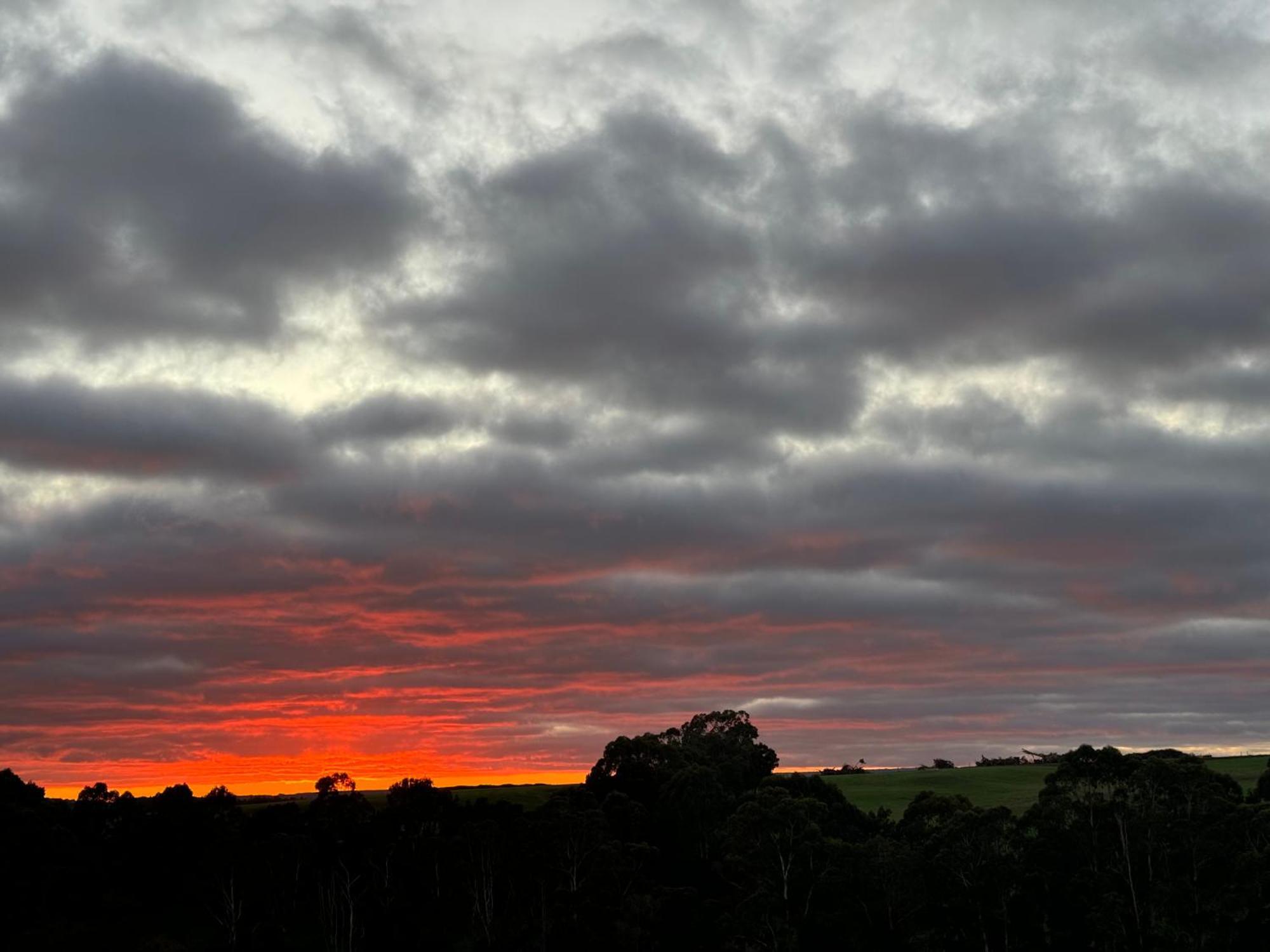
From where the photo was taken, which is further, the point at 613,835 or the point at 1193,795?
the point at 613,835

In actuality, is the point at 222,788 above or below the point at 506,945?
Result: above

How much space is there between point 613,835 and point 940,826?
133 ft

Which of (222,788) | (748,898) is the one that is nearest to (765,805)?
(748,898)

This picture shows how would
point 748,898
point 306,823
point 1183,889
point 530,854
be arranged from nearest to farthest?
point 1183,889 → point 748,898 → point 530,854 → point 306,823

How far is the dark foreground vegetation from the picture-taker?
131250mm

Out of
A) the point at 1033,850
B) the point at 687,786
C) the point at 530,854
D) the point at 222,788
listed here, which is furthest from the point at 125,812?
the point at 1033,850

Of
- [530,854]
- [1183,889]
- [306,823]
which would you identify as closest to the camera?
[1183,889]

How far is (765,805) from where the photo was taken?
470ft

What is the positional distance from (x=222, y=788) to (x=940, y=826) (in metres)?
95.0

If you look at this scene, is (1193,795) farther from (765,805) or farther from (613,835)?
(613,835)

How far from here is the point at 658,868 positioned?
164 meters

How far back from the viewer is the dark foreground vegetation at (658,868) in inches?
5167

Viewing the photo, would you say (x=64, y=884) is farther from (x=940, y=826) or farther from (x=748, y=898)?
(x=940, y=826)

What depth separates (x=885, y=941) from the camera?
5344 inches
